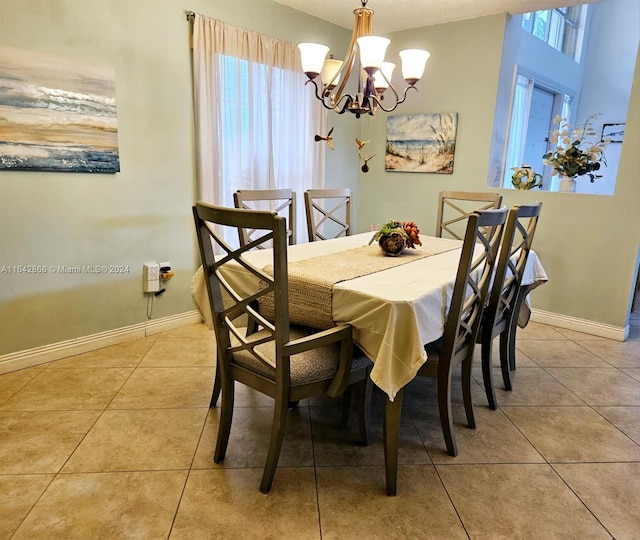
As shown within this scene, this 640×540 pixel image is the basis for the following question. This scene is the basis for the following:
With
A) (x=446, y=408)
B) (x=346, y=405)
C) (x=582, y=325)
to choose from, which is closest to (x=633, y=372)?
(x=582, y=325)

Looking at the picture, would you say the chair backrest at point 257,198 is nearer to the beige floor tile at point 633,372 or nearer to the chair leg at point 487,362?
the chair leg at point 487,362

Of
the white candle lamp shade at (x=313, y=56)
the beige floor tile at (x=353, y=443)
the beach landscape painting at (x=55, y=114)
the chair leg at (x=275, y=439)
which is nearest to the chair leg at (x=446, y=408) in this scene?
the beige floor tile at (x=353, y=443)

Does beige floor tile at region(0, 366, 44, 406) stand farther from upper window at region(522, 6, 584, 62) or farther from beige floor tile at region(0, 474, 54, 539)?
upper window at region(522, 6, 584, 62)

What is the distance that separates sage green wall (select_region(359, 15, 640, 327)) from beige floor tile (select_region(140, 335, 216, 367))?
2.39m

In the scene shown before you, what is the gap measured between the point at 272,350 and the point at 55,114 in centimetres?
195

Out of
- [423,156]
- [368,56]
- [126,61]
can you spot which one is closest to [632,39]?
[423,156]

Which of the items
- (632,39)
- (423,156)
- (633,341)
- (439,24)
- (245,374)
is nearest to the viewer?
(245,374)

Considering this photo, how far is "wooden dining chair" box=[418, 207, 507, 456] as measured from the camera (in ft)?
5.50

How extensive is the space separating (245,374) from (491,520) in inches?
41.7

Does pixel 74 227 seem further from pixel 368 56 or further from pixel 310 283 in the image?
pixel 368 56

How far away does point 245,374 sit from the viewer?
68.4 inches

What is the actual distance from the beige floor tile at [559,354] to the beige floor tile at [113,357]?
2.68m

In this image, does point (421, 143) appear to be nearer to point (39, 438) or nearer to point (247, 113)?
point (247, 113)

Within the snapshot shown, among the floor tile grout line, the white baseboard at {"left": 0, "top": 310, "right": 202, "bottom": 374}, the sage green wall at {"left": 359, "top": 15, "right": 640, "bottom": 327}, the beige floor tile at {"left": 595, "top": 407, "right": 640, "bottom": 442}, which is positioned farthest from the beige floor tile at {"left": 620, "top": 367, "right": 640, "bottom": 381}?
the white baseboard at {"left": 0, "top": 310, "right": 202, "bottom": 374}
